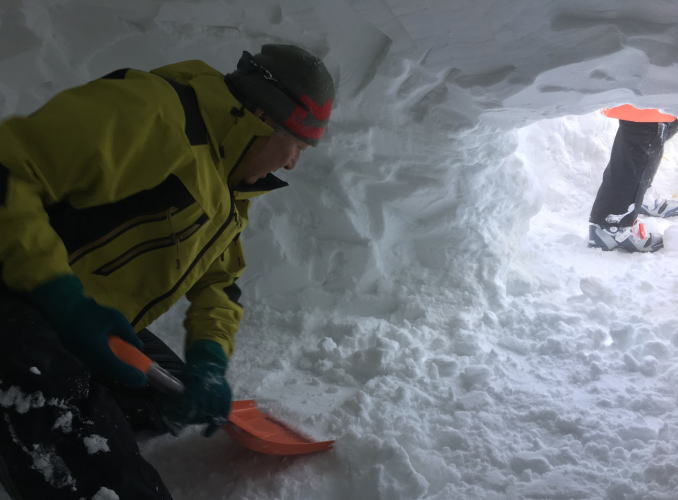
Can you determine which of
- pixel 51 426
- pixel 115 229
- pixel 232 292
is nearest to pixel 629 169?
pixel 232 292

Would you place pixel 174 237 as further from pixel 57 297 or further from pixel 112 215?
pixel 57 297

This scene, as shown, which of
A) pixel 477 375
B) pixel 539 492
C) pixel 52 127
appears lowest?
pixel 539 492

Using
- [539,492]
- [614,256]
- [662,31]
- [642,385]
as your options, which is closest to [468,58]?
[662,31]

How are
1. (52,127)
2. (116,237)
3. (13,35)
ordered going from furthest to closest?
(13,35) → (116,237) → (52,127)

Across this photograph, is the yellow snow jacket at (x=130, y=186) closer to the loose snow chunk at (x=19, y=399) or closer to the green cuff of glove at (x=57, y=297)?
the green cuff of glove at (x=57, y=297)

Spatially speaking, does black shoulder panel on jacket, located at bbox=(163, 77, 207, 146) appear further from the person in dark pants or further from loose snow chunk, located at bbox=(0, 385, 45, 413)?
the person in dark pants

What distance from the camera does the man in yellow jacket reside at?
3.39 feet

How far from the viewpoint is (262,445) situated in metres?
1.59

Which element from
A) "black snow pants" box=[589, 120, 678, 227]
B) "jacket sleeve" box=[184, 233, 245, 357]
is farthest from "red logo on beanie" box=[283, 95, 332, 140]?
"black snow pants" box=[589, 120, 678, 227]

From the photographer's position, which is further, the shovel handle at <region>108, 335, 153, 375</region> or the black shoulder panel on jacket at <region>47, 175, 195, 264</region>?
the black shoulder panel on jacket at <region>47, 175, 195, 264</region>

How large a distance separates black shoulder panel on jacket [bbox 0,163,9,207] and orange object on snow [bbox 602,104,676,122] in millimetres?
3514

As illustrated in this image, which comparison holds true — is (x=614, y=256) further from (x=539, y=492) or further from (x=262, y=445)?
(x=262, y=445)

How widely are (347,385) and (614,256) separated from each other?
264cm

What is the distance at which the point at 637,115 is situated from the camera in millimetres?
3545
